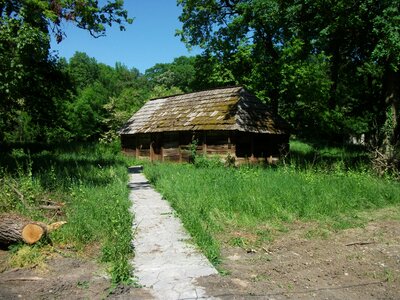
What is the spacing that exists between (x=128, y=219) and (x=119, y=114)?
3635cm

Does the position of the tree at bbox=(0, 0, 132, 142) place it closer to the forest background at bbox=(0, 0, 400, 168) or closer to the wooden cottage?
the forest background at bbox=(0, 0, 400, 168)

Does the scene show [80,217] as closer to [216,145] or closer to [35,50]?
[35,50]

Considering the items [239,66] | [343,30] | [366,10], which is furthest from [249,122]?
[239,66]

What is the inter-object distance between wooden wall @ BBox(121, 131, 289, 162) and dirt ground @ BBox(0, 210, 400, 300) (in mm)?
12110

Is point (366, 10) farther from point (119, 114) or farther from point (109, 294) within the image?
point (119, 114)

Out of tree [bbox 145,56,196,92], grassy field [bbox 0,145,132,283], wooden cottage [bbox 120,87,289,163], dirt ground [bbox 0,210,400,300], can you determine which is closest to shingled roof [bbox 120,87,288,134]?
wooden cottage [bbox 120,87,289,163]

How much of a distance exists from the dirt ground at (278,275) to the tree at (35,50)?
312 inches

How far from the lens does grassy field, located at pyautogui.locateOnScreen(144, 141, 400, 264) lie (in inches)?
313

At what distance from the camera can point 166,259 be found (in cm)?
626

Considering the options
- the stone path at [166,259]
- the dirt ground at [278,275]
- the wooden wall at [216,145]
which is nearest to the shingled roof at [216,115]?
the wooden wall at [216,145]

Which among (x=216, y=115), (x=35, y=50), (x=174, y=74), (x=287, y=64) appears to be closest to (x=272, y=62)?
(x=287, y=64)

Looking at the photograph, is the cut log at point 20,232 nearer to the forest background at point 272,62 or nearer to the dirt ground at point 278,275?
the dirt ground at point 278,275

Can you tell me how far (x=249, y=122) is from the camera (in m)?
19.2

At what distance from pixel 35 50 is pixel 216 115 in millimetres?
9837
